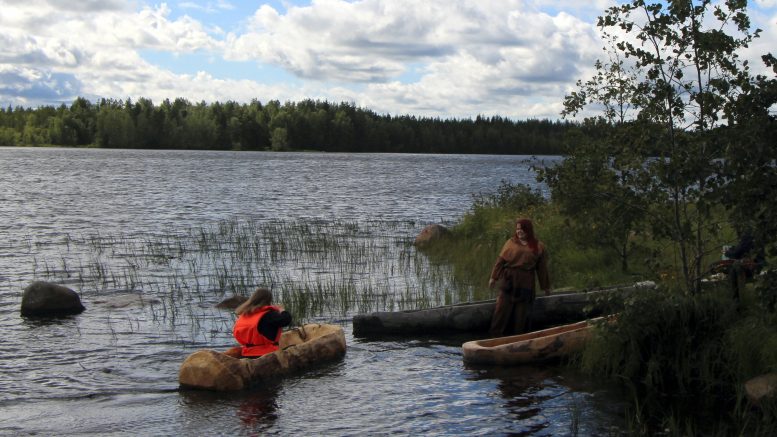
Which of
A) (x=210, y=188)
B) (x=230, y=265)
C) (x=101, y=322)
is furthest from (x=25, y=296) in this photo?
(x=210, y=188)

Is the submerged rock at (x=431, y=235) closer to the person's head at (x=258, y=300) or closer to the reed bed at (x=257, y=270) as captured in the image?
the reed bed at (x=257, y=270)

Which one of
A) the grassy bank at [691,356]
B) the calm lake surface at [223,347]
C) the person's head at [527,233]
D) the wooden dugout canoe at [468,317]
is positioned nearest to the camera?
the grassy bank at [691,356]

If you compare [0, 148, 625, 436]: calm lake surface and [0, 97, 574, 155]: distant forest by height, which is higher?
[0, 97, 574, 155]: distant forest

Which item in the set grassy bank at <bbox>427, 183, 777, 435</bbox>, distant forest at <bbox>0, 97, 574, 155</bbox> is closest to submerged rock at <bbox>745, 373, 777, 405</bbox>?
grassy bank at <bbox>427, 183, 777, 435</bbox>

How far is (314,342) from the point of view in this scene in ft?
42.5

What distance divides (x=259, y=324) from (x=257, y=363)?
26.3 inches

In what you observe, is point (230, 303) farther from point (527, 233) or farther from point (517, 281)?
point (527, 233)

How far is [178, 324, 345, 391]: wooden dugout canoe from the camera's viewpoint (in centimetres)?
1134

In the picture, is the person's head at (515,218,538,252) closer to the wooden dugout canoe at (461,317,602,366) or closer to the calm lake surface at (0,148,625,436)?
the wooden dugout canoe at (461,317,602,366)

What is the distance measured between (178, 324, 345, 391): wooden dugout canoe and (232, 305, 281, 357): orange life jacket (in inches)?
7.9

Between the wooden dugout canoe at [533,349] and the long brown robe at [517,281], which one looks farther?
the long brown robe at [517,281]

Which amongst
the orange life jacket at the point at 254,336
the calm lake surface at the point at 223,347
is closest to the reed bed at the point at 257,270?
the calm lake surface at the point at 223,347

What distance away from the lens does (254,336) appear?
12258mm

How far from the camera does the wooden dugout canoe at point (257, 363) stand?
446 inches
